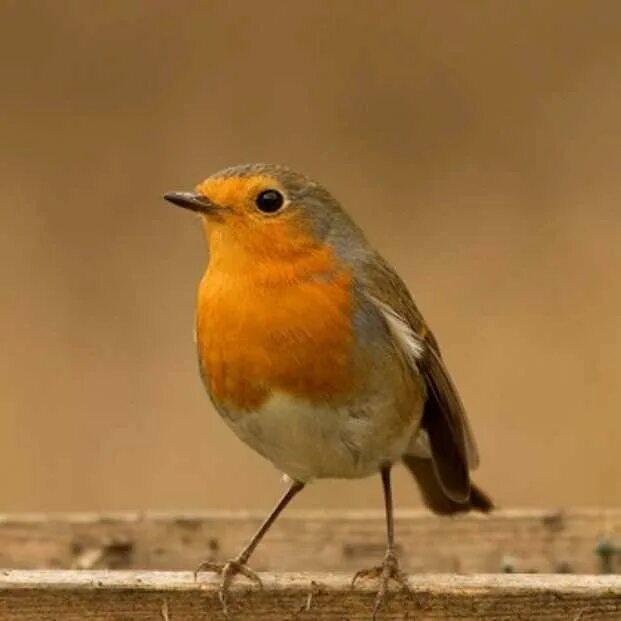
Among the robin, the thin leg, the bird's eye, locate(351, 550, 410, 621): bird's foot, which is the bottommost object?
the thin leg

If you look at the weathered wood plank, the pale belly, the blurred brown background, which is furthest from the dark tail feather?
the blurred brown background

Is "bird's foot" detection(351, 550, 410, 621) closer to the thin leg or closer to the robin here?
the robin

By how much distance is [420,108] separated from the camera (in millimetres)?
7047

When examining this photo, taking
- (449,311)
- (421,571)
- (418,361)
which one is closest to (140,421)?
(449,311)

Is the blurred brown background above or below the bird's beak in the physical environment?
below

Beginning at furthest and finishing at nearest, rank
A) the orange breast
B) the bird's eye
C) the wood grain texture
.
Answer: the bird's eye < the orange breast < the wood grain texture

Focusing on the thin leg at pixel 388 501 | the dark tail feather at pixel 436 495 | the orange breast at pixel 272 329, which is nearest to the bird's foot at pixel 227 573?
the orange breast at pixel 272 329

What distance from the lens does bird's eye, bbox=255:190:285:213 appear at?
3.43m

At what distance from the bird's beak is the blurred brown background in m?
2.82

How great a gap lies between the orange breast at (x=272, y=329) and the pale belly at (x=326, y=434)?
0.03 m

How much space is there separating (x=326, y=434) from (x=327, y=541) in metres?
0.84

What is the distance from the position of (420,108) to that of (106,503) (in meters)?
2.00

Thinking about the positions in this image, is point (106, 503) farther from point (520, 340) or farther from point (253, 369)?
point (253, 369)

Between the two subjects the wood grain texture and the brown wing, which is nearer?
the wood grain texture
